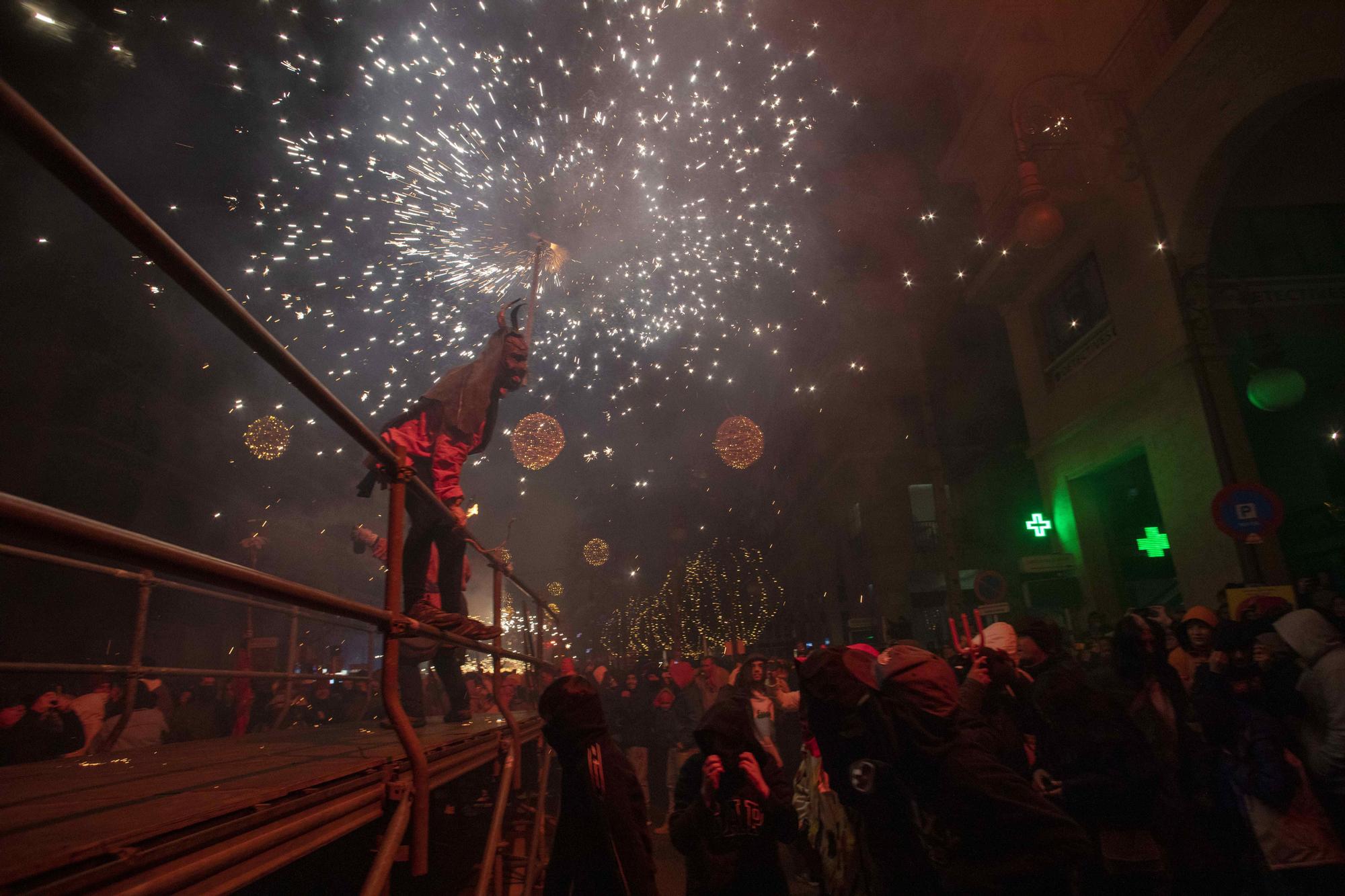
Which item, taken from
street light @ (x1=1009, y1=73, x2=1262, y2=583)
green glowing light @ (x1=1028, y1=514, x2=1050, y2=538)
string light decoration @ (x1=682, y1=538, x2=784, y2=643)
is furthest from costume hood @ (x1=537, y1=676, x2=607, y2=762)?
string light decoration @ (x1=682, y1=538, x2=784, y2=643)

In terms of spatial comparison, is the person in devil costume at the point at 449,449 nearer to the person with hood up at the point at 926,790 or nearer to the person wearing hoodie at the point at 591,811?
the person wearing hoodie at the point at 591,811

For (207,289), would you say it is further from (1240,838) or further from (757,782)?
(1240,838)

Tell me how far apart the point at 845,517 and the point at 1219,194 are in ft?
71.7

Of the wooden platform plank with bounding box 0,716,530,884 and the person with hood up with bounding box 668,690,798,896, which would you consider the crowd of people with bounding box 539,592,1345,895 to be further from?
the wooden platform plank with bounding box 0,716,530,884

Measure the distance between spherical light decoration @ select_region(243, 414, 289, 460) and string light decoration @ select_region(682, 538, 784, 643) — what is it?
59.6 feet

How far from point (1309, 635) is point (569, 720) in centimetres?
427

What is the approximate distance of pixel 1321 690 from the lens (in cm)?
376

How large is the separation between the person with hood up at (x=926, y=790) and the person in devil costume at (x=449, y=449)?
2174 mm

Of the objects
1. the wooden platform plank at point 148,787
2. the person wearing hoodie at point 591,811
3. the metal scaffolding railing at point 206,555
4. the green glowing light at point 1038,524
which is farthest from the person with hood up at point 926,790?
the green glowing light at point 1038,524

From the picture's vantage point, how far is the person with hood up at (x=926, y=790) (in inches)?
82.7

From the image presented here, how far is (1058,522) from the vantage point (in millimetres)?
14164

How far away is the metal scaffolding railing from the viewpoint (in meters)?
0.89

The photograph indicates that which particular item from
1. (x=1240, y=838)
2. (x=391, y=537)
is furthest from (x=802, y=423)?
(x=391, y=537)

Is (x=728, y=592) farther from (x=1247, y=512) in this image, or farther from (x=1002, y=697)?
(x=1002, y=697)
